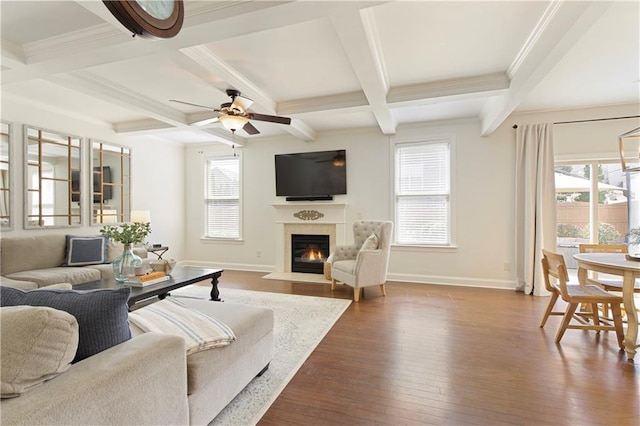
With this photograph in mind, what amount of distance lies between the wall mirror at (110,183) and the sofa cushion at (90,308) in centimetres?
415

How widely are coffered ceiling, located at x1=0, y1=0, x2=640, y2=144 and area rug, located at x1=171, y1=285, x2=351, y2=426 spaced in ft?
8.22

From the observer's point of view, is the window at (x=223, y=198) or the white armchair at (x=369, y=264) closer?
the white armchair at (x=369, y=264)

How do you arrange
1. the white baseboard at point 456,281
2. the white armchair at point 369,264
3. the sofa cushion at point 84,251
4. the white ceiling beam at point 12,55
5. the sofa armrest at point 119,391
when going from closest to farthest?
the sofa armrest at point 119,391, the white ceiling beam at point 12,55, the sofa cushion at point 84,251, the white armchair at point 369,264, the white baseboard at point 456,281

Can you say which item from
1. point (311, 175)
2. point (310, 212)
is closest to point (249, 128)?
point (311, 175)

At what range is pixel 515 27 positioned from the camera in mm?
2406

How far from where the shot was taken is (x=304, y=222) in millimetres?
5738

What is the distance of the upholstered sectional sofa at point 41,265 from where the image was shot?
10.9ft

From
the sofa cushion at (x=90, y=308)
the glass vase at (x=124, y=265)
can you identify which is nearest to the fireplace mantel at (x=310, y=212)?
the glass vase at (x=124, y=265)

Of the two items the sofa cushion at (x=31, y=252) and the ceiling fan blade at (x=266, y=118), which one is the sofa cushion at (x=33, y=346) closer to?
the ceiling fan blade at (x=266, y=118)

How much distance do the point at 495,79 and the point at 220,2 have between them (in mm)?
2888

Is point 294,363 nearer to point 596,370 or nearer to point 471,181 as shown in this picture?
point 596,370

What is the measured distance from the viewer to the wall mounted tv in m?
5.51

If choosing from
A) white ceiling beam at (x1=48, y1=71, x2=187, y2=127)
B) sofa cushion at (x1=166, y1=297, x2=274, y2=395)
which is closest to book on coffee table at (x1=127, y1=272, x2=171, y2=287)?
sofa cushion at (x1=166, y1=297, x2=274, y2=395)

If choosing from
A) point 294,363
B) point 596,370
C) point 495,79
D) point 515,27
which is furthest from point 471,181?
point 294,363
